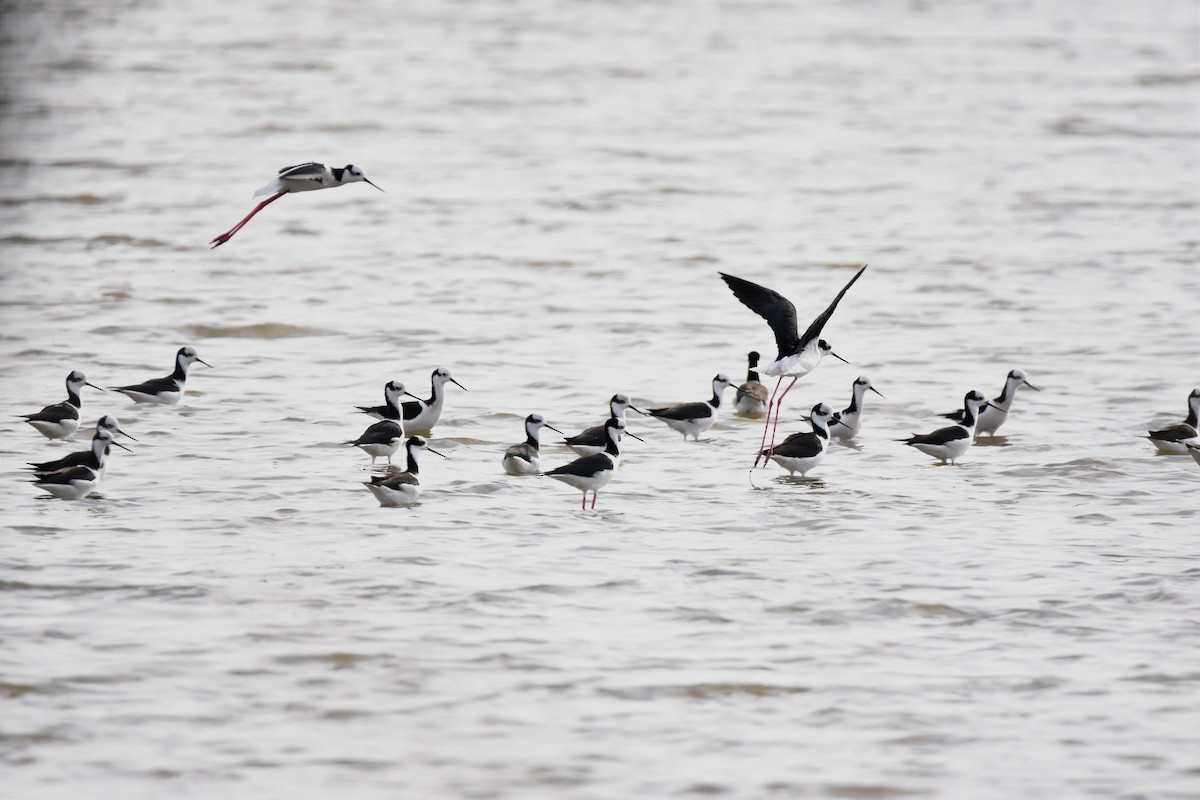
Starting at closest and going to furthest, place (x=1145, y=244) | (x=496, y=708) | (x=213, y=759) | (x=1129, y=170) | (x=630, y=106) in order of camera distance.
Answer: (x=213, y=759)
(x=496, y=708)
(x=1145, y=244)
(x=1129, y=170)
(x=630, y=106)

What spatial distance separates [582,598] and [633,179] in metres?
17.6

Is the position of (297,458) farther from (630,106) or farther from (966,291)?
(630,106)

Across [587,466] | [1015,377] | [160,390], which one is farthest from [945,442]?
[160,390]

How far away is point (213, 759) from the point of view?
7.71 meters

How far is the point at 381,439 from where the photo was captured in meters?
12.7

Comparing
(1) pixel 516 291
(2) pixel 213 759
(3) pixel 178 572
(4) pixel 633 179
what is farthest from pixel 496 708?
(4) pixel 633 179

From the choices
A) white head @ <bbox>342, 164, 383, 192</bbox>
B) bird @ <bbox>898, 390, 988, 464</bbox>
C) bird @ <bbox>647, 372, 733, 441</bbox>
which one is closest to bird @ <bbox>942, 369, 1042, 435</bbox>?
bird @ <bbox>898, 390, 988, 464</bbox>

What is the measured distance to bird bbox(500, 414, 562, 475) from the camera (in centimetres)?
1241

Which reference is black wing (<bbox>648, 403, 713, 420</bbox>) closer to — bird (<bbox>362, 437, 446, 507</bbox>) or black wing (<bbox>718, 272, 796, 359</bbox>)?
black wing (<bbox>718, 272, 796, 359</bbox>)

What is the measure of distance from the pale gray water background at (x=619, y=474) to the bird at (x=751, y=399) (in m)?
0.52

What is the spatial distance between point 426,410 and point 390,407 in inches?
14.2

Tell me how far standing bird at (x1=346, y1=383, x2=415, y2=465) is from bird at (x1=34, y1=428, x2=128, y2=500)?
1.98m

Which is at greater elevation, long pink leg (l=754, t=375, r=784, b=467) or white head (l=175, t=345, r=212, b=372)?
white head (l=175, t=345, r=212, b=372)

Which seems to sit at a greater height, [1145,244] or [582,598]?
[1145,244]
